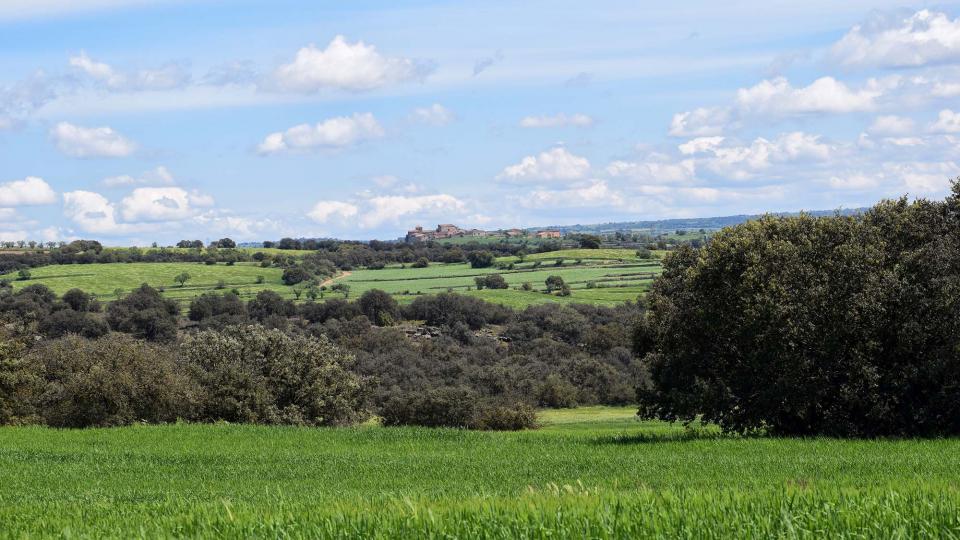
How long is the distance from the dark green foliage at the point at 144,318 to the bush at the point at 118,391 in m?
59.0

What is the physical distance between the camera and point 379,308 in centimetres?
11362

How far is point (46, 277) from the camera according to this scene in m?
132

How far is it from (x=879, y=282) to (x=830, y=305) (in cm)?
157

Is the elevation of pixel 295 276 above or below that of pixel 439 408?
above

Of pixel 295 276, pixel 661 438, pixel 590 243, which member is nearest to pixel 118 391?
pixel 661 438

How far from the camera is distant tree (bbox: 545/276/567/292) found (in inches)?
5065

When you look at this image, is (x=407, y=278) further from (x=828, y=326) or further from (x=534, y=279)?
(x=828, y=326)

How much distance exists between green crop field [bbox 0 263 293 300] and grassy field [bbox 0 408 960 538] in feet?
309

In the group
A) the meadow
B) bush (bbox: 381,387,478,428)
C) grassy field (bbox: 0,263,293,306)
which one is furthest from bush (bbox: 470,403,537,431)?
grassy field (bbox: 0,263,293,306)

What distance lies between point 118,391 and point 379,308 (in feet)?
242

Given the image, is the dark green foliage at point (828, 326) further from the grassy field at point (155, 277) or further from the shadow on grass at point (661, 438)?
the grassy field at point (155, 277)

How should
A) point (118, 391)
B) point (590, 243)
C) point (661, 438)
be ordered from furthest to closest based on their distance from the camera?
point (590, 243), point (118, 391), point (661, 438)

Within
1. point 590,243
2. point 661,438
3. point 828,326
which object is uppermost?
point 590,243

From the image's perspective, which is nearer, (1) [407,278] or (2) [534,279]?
Answer: (2) [534,279]
